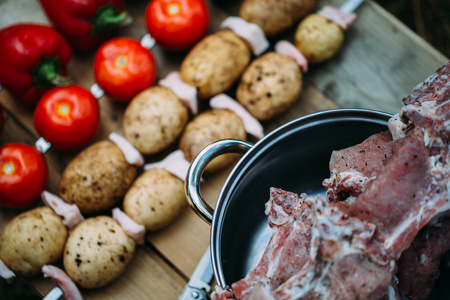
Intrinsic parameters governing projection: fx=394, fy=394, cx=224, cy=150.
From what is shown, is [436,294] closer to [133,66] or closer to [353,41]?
[353,41]

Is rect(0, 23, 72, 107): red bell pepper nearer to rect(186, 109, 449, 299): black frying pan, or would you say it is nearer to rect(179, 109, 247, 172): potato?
rect(179, 109, 247, 172): potato

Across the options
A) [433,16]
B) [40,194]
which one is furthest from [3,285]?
[433,16]

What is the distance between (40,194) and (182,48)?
1.94ft

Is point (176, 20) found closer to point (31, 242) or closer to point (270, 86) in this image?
point (270, 86)

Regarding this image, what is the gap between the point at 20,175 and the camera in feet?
3.41

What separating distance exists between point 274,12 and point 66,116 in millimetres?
665

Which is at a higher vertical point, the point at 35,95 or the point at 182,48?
the point at 35,95

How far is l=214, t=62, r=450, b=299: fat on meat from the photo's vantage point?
638 millimetres

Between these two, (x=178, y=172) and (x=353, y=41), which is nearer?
(x=178, y=172)

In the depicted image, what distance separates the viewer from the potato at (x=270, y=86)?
3.59 feet

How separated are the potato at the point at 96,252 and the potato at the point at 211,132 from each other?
283 millimetres

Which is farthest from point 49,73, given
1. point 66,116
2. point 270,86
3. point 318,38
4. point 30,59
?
point 318,38

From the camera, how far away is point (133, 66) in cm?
111

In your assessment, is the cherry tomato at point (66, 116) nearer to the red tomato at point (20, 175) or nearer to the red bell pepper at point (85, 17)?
the red tomato at point (20, 175)
